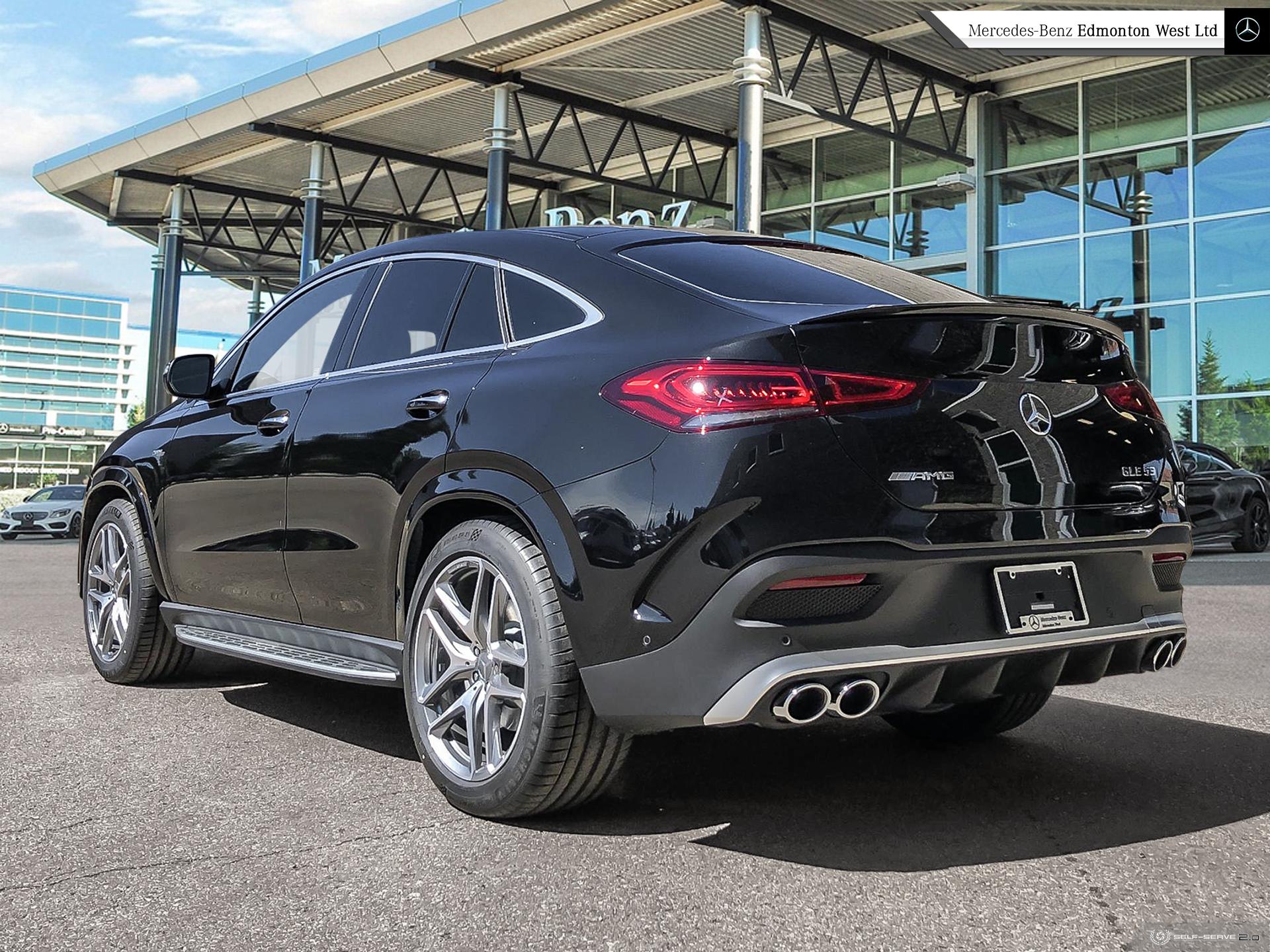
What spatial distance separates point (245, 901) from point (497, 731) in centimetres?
78

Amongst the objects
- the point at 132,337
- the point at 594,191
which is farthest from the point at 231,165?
the point at 132,337

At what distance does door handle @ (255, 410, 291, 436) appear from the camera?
438 centimetres

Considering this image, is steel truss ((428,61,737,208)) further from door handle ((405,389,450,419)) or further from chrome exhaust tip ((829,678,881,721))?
chrome exhaust tip ((829,678,881,721))

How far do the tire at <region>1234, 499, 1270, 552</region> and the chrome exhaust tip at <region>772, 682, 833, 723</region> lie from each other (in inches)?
554

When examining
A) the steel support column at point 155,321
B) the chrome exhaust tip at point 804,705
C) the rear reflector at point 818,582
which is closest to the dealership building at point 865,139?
the steel support column at point 155,321

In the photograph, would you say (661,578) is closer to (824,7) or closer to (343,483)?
(343,483)

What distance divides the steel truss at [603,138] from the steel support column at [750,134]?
498 cm

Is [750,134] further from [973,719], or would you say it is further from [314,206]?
[973,719]

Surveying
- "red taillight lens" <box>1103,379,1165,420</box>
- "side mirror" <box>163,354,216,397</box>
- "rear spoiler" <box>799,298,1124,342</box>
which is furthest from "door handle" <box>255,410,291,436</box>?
"red taillight lens" <box>1103,379,1165,420</box>

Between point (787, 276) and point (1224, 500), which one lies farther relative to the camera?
point (1224, 500)

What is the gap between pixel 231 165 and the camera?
87.0 ft

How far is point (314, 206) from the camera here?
2366 cm

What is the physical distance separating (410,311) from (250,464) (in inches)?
33.9

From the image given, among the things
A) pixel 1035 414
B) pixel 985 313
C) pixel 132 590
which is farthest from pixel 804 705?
pixel 132 590
